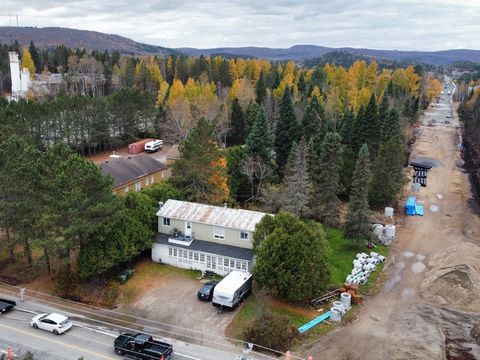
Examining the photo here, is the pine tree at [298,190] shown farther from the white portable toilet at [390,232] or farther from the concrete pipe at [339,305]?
the concrete pipe at [339,305]

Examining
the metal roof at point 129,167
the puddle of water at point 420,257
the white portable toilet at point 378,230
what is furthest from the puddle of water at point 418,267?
the metal roof at point 129,167

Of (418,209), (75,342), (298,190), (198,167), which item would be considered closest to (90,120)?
(198,167)

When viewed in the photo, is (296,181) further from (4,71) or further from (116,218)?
(4,71)

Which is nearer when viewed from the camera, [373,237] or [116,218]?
[116,218]

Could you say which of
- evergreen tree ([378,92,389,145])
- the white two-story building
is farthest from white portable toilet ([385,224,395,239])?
evergreen tree ([378,92,389,145])

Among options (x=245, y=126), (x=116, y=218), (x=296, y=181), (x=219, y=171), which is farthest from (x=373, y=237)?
(x=245, y=126)

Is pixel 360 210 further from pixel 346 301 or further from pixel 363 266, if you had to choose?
pixel 346 301
